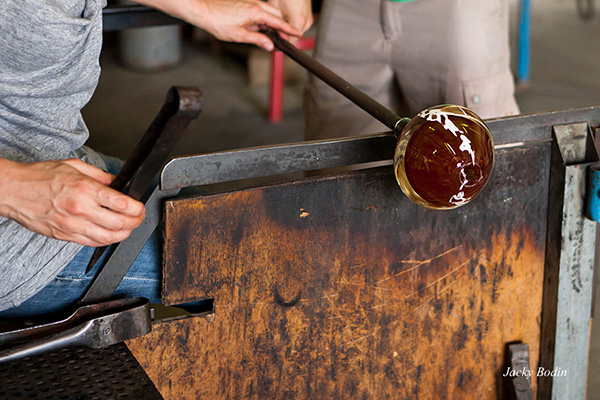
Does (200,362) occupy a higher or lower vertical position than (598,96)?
lower

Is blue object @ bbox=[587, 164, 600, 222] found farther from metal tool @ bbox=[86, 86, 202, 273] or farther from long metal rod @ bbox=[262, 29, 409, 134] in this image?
metal tool @ bbox=[86, 86, 202, 273]

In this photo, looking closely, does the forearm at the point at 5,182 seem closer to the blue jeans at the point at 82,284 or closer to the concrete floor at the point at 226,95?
the blue jeans at the point at 82,284

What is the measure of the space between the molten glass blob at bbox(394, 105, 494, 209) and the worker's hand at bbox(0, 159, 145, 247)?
1.06ft

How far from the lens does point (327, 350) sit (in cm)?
105

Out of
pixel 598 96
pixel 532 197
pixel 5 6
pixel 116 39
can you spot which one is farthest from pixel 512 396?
pixel 116 39

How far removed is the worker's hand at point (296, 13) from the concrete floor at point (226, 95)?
70.8 inches

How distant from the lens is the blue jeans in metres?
0.98

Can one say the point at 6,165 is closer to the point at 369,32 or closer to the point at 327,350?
the point at 327,350

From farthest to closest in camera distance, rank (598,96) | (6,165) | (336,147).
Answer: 1. (598,96)
2. (336,147)
3. (6,165)

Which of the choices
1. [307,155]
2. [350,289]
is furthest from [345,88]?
[350,289]

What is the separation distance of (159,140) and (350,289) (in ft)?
1.32

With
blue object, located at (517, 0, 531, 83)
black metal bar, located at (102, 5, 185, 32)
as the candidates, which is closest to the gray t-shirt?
black metal bar, located at (102, 5, 185, 32)

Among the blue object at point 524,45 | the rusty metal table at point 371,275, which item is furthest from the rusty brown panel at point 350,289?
the blue object at point 524,45

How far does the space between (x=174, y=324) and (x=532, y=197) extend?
0.57 meters
